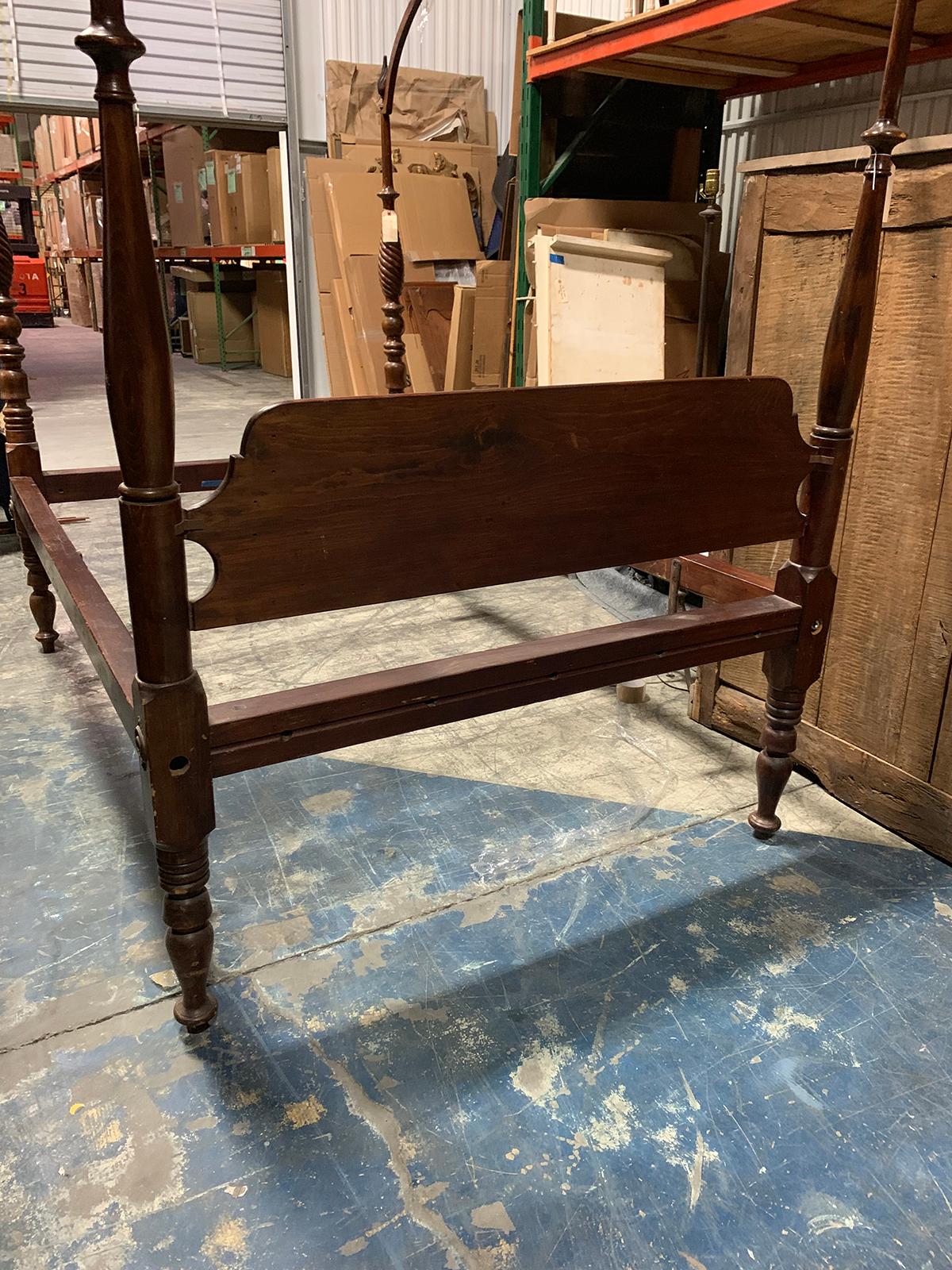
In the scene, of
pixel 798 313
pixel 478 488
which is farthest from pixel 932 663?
pixel 478 488

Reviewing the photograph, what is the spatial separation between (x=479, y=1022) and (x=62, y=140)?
12.4 m

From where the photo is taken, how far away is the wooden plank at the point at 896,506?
5.55ft

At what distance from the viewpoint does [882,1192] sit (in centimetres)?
115

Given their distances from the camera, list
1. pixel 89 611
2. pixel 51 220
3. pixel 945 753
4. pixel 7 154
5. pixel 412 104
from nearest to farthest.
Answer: pixel 89 611 → pixel 945 753 → pixel 412 104 → pixel 7 154 → pixel 51 220

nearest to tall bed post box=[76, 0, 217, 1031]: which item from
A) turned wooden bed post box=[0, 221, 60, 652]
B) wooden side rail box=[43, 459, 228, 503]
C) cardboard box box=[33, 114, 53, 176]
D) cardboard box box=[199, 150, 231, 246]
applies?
wooden side rail box=[43, 459, 228, 503]

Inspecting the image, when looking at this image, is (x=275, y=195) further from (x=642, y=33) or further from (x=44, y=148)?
(x=44, y=148)

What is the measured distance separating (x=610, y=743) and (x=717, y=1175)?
1197mm

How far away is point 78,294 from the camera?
1355 cm

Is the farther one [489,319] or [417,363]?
[417,363]

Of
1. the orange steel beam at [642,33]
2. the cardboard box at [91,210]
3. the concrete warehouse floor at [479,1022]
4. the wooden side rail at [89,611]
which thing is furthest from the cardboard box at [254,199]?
the concrete warehouse floor at [479,1022]

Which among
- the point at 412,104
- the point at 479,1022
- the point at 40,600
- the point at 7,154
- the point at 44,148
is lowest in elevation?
the point at 479,1022

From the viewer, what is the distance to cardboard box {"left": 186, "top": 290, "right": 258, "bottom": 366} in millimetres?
9555

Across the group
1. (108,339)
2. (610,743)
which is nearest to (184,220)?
(610,743)

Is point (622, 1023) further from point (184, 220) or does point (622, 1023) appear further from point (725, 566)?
point (184, 220)
